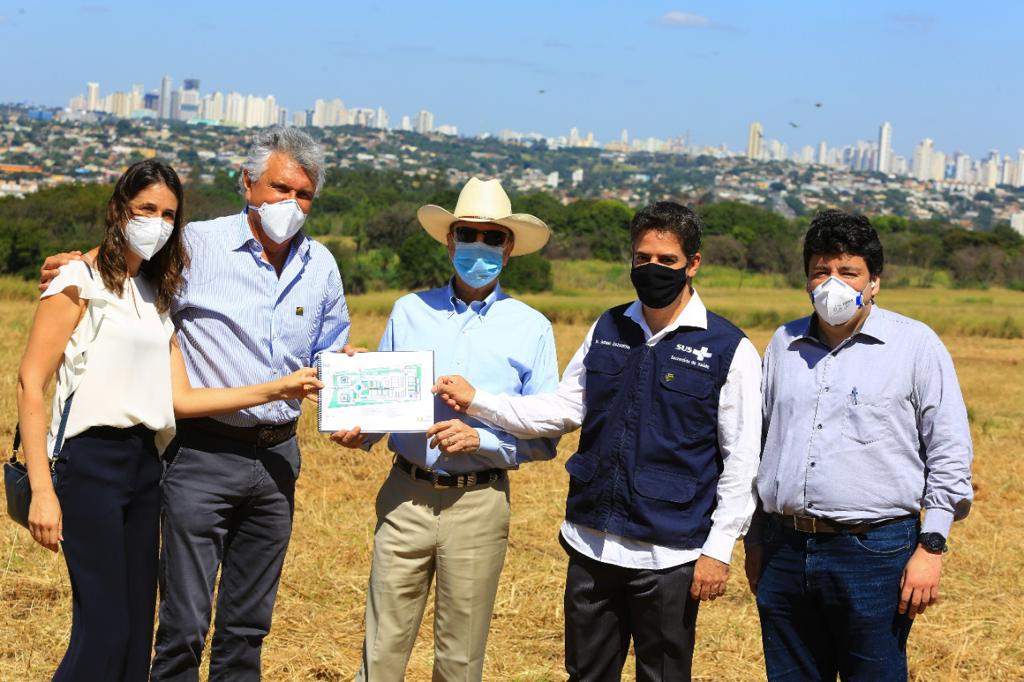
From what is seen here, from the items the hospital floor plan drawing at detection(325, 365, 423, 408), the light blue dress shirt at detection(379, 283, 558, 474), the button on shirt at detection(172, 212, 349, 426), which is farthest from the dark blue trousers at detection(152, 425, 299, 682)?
the light blue dress shirt at detection(379, 283, 558, 474)

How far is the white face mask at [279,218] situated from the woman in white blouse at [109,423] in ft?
1.30

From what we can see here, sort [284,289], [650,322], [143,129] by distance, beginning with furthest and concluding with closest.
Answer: [143,129] < [284,289] < [650,322]

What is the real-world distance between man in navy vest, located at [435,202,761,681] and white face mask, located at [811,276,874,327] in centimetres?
30

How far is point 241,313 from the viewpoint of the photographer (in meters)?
A: 4.50

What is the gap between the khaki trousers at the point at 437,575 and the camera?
4.46m

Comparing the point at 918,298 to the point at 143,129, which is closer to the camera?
the point at 918,298

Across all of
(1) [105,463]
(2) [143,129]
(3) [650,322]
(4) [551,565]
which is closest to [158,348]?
(1) [105,463]

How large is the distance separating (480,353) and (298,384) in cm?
70

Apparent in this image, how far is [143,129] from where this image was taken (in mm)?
173875

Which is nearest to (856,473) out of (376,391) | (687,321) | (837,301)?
(837,301)

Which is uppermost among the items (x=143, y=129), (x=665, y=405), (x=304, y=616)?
(x=143, y=129)

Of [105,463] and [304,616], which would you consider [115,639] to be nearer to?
[105,463]

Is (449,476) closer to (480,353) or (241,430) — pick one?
(480,353)

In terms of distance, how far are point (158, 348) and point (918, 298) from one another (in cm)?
4225
